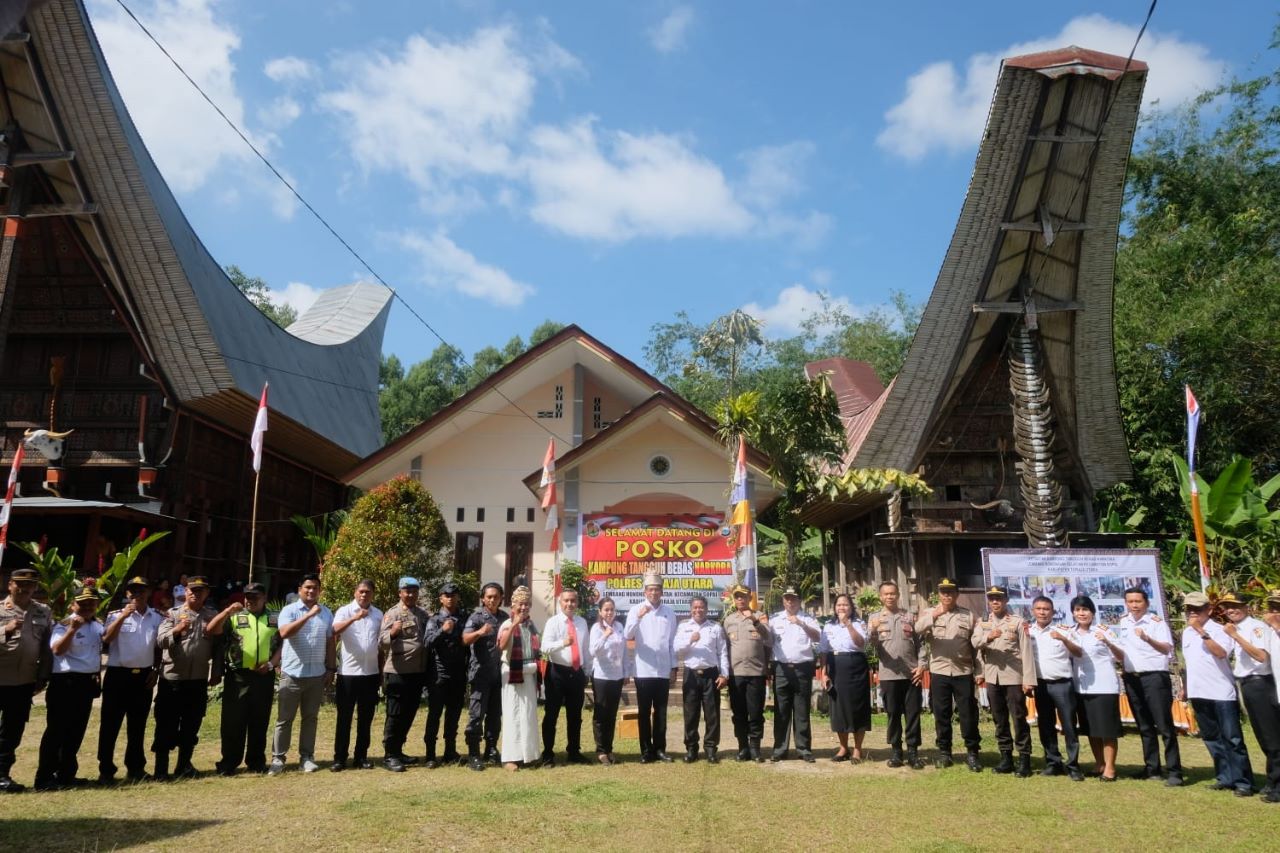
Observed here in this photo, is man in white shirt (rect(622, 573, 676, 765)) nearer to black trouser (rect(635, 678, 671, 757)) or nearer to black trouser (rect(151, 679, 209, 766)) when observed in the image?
black trouser (rect(635, 678, 671, 757))

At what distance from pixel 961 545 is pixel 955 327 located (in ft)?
12.2

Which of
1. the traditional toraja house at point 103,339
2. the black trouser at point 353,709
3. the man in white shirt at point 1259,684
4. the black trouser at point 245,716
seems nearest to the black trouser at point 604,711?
the black trouser at point 353,709

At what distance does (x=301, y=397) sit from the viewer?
1953cm

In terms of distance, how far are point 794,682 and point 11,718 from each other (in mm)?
6140

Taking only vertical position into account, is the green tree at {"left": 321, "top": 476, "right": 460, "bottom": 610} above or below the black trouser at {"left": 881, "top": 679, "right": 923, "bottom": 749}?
above

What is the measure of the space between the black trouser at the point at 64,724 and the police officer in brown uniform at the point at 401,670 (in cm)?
217

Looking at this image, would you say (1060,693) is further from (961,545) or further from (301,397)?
(301,397)

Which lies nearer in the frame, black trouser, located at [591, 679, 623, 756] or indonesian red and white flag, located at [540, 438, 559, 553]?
black trouser, located at [591, 679, 623, 756]

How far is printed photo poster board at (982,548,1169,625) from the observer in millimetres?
9797

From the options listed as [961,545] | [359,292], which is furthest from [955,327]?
[359,292]

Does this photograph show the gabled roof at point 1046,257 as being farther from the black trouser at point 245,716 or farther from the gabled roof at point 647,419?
the black trouser at point 245,716

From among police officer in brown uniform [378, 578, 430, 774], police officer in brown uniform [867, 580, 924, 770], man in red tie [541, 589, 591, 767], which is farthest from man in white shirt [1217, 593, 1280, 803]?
police officer in brown uniform [378, 578, 430, 774]

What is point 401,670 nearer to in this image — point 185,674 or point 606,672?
point 185,674

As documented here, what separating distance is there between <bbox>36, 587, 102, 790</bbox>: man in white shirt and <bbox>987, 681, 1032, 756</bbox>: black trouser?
Result: 7075 millimetres
